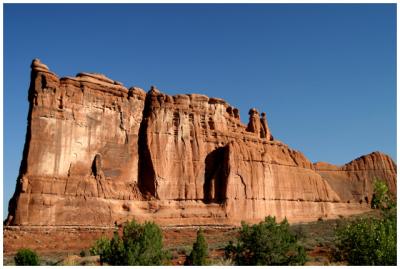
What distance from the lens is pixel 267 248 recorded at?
2486 centimetres

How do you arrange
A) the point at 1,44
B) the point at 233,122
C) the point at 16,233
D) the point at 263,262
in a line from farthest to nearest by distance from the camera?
1. the point at 233,122
2. the point at 16,233
3. the point at 263,262
4. the point at 1,44

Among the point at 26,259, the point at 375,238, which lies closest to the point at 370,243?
the point at 375,238

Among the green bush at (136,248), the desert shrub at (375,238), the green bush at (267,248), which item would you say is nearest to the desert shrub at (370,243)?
the desert shrub at (375,238)

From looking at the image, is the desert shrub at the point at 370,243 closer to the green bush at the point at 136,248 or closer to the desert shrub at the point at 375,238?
the desert shrub at the point at 375,238

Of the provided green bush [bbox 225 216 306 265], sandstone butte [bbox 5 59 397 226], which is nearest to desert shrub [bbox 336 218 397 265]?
green bush [bbox 225 216 306 265]

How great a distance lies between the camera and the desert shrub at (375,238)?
66.3 feet

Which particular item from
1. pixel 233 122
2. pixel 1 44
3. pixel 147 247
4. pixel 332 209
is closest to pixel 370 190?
pixel 332 209

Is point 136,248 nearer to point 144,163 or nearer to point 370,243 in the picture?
point 370,243

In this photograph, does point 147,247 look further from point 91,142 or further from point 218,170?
point 218,170

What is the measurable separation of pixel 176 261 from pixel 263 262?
9155 mm

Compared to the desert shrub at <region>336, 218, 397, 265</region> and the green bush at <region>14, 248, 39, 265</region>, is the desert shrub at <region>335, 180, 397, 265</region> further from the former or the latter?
the green bush at <region>14, 248, 39, 265</region>

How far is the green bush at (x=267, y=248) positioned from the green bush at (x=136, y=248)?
439 centimetres

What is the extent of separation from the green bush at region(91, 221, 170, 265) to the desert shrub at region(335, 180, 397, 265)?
8669 millimetres

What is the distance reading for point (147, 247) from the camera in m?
22.5
